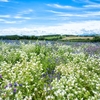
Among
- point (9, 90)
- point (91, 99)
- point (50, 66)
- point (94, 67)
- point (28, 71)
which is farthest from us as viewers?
point (50, 66)

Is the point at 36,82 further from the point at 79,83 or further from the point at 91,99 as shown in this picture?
the point at 91,99

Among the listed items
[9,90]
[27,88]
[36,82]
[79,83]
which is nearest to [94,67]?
[79,83]

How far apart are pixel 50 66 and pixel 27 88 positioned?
3.44 m

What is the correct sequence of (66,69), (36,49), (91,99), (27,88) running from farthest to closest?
(36,49) < (66,69) < (27,88) < (91,99)

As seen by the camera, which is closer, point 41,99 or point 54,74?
point 41,99

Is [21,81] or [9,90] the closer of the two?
[9,90]

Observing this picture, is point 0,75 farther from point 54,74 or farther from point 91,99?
point 91,99

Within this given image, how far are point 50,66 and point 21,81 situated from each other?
3.08 metres

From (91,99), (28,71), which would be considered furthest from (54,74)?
(91,99)

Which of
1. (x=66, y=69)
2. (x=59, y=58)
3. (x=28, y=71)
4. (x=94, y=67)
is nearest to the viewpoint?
(x=28, y=71)

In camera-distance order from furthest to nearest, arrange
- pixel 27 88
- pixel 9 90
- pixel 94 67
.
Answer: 1. pixel 94 67
2. pixel 27 88
3. pixel 9 90

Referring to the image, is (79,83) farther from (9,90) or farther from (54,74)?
(9,90)

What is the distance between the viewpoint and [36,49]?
12852 mm

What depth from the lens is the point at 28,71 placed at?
7.59 meters
